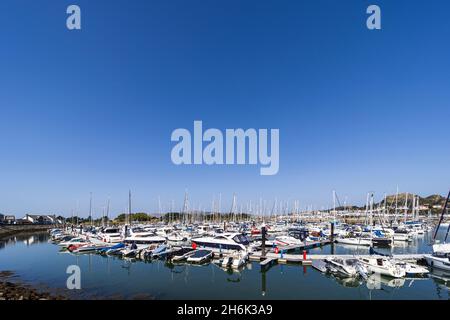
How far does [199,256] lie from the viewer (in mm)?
36938

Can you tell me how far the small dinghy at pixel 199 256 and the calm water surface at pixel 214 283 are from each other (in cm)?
133

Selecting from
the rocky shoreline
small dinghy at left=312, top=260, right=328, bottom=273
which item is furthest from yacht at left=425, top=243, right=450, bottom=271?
the rocky shoreline

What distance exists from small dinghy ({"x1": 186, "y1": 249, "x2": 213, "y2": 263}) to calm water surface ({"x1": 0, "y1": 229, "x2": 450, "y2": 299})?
133 centimetres

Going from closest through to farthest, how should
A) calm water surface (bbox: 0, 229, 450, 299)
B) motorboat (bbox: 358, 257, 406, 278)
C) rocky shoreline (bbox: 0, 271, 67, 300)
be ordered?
rocky shoreline (bbox: 0, 271, 67, 300)
calm water surface (bbox: 0, 229, 450, 299)
motorboat (bbox: 358, 257, 406, 278)

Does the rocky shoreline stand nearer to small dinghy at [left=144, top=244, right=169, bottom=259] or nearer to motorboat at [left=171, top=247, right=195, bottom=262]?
small dinghy at [left=144, top=244, right=169, bottom=259]

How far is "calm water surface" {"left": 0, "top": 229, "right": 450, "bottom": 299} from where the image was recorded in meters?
23.6

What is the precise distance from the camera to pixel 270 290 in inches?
979

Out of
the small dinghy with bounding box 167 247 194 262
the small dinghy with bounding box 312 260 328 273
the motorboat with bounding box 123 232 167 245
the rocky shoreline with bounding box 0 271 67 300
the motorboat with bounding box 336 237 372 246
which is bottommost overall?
the motorboat with bounding box 336 237 372 246

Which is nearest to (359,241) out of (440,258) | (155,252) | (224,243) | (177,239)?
(440,258)

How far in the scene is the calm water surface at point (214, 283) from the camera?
2358 centimetres

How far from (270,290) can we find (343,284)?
7.54m

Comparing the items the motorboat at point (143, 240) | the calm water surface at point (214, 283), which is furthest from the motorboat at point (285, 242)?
the motorboat at point (143, 240)

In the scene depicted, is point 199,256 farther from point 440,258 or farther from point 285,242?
point 440,258
